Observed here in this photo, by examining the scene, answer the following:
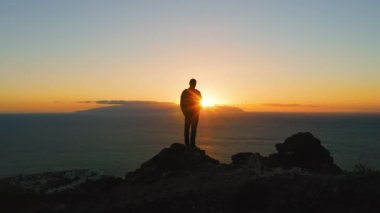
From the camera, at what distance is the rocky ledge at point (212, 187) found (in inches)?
488

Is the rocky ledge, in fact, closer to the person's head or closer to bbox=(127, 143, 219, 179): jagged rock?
bbox=(127, 143, 219, 179): jagged rock

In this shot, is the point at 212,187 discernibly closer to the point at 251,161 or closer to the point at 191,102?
the point at 251,161

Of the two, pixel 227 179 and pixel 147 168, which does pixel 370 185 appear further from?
pixel 147 168

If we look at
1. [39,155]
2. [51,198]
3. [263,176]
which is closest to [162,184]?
[263,176]

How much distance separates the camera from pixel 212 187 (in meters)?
14.3

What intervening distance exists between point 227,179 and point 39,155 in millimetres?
76185

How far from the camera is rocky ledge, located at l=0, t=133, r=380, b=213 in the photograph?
40.7 feet

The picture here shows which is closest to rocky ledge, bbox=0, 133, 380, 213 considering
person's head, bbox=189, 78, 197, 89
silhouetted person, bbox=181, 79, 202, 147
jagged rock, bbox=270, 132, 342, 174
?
jagged rock, bbox=270, 132, 342, 174

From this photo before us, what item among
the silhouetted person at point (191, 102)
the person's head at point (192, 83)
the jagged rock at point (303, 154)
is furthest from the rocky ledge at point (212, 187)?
the person's head at point (192, 83)

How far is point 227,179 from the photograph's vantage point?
15.2m

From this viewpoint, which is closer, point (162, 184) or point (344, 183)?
point (344, 183)

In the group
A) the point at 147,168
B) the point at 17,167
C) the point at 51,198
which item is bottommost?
the point at 17,167

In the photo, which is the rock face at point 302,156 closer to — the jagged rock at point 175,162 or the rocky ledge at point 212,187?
the rocky ledge at point 212,187

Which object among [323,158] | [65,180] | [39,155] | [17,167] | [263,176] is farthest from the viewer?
[39,155]
